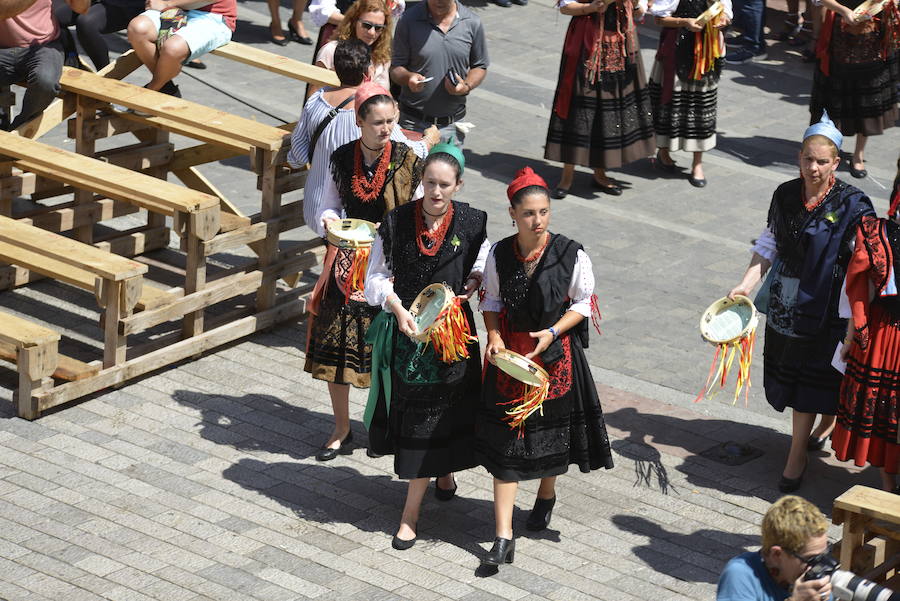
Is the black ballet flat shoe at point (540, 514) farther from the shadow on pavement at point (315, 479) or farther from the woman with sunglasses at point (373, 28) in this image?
the woman with sunglasses at point (373, 28)

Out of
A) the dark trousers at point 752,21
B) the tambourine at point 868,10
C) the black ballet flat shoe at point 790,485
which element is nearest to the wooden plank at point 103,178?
the black ballet flat shoe at point 790,485

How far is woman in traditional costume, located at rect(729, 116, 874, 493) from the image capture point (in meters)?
6.76

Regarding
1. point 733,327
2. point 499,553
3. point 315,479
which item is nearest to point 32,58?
point 315,479

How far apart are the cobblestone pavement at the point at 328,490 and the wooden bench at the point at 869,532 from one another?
2.80 ft

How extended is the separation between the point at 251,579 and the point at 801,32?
38.4ft

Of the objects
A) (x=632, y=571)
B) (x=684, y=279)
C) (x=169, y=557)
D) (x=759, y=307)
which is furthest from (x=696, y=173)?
(x=169, y=557)

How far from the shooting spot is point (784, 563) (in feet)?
14.7

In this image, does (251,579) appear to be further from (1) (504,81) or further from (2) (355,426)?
(1) (504,81)

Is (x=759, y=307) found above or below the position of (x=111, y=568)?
above

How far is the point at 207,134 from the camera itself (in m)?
8.47

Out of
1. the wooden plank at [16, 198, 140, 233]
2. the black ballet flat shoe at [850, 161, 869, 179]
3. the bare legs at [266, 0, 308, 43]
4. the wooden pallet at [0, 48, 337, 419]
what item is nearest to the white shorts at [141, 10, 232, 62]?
the wooden pallet at [0, 48, 337, 419]

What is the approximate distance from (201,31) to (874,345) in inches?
184

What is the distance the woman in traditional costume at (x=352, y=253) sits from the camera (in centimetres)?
696

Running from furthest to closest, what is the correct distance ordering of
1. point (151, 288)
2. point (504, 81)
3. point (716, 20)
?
point (504, 81) < point (716, 20) < point (151, 288)
